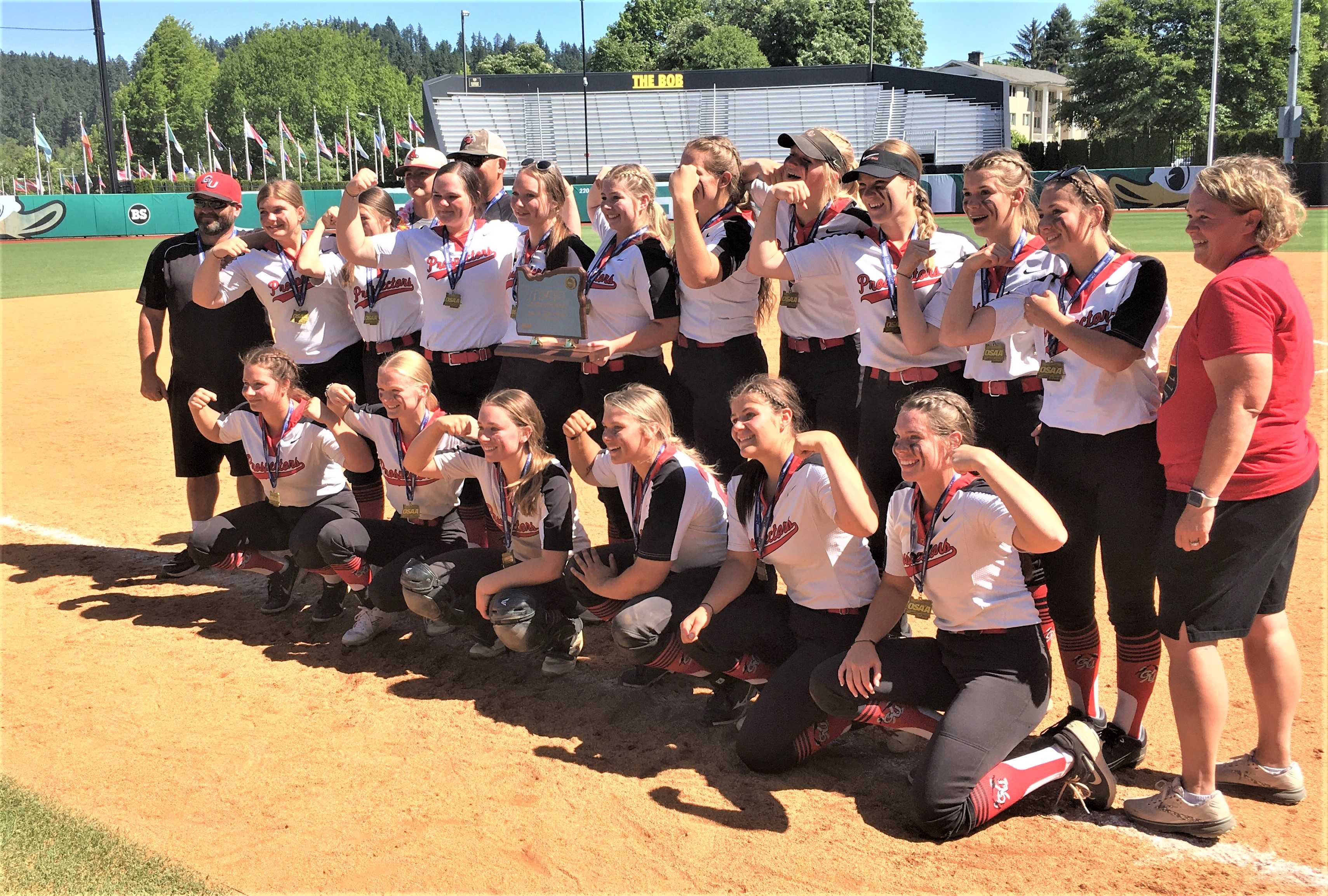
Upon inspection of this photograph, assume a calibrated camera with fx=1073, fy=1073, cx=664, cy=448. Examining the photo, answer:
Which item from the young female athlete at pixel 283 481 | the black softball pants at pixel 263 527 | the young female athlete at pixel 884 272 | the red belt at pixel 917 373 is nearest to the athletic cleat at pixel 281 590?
the young female athlete at pixel 283 481

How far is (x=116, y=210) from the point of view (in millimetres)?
35406

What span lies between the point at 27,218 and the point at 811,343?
1444 inches

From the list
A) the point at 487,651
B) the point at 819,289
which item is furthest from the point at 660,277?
the point at 487,651

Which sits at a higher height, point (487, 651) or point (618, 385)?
point (618, 385)

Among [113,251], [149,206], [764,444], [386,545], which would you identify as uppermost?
[149,206]

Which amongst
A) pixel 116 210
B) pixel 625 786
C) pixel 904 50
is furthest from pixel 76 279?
pixel 904 50

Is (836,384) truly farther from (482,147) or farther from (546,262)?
(482,147)

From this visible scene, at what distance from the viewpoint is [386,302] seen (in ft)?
19.4

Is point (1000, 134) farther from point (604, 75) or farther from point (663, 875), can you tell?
point (663, 875)

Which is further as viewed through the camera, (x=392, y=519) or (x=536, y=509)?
(x=392, y=519)

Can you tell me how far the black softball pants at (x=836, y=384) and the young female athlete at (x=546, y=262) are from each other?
1213 mm

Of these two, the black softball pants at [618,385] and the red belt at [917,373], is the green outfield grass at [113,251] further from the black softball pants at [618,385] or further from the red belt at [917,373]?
the red belt at [917,373]

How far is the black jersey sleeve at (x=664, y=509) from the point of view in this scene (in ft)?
14.5

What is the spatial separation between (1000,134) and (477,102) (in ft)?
84.9
